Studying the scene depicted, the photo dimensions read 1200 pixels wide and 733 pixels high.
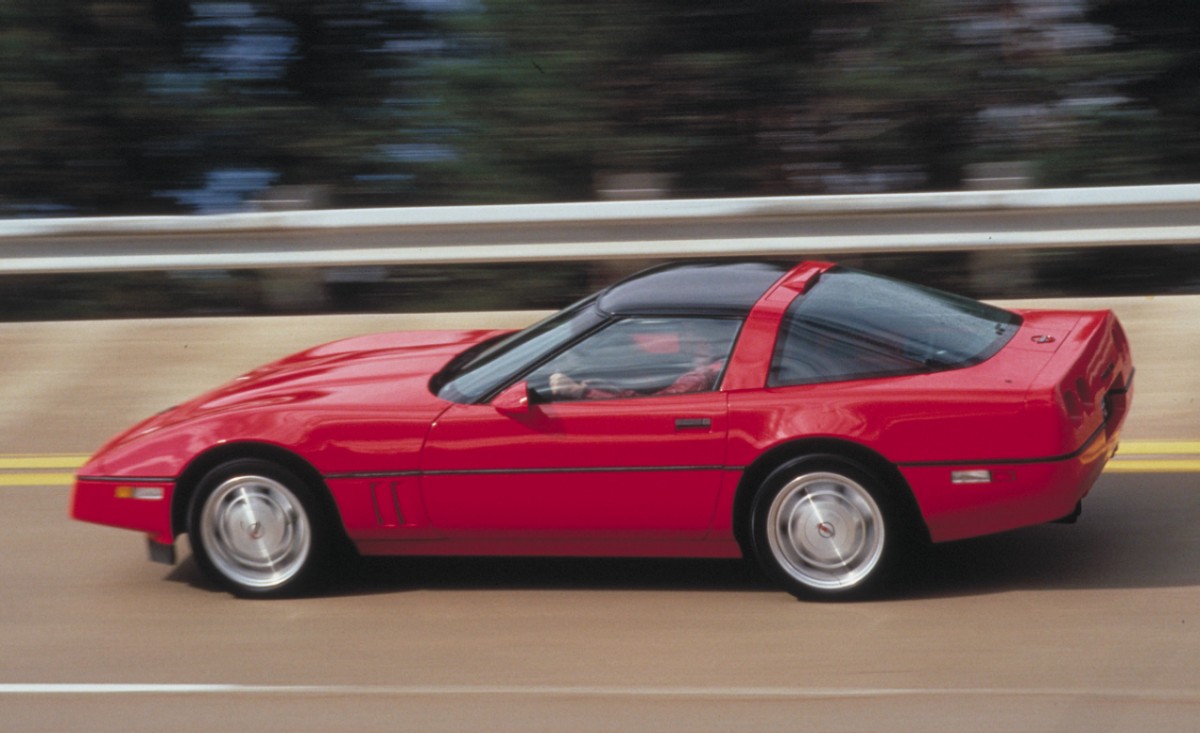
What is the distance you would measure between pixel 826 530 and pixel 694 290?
984mm

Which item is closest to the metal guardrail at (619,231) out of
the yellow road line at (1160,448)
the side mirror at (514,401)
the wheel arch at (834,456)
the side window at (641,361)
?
the yellow road line at (1160,448)

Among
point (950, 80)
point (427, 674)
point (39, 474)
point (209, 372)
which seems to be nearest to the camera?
point (427, 674)

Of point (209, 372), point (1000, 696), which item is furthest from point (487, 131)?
point (1000, 696)

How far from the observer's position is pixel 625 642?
15.6ft

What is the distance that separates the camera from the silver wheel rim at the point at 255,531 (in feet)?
17.4

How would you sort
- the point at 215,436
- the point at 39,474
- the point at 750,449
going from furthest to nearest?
the point at 39,474 → the point at 215,436 → the point at 750,449

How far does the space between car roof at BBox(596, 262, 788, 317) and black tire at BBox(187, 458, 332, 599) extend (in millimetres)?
1270

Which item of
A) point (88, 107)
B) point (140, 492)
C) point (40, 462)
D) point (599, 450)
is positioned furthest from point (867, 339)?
point (88, 107)

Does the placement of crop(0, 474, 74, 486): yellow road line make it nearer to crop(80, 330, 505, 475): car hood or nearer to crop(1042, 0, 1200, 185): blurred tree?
crop(80, 330, 505, 475): car hood

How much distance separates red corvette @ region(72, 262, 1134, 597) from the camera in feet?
15.9

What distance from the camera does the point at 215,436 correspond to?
17.4 ft

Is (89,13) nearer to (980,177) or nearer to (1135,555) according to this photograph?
(980,177)

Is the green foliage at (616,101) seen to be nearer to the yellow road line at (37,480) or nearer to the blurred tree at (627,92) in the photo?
the blurred tree at (627,92)

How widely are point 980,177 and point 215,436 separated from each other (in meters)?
4.75
